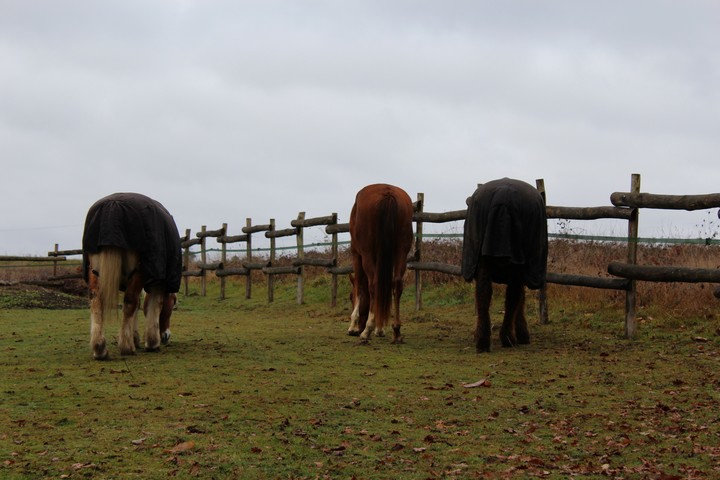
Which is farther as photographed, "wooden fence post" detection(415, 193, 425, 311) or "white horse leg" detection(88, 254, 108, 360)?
"wooden fence post" detection(415, 193, 425, 311)

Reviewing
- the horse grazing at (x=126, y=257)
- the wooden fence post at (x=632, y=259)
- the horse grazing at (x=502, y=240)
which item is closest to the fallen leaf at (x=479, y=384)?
the horse grazing at (x=502, y=240)

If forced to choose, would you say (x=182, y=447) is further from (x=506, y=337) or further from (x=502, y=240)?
(x=506, y=337)

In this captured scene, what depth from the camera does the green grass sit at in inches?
206

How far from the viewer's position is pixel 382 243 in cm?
1065

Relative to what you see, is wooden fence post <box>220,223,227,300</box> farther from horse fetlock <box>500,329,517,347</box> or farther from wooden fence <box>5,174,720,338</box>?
horse fetlock <box>500,329,517,347</box>

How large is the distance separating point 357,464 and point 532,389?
2.84 metres

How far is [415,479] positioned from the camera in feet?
16.3

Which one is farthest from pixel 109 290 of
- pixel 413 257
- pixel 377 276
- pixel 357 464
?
pixel 413 257

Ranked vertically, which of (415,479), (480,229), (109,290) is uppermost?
(480,229)

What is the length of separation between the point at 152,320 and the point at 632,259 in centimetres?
612

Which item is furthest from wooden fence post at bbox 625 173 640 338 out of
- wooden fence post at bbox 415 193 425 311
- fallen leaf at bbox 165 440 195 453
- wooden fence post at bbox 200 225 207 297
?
wooden fence post at bbox 200 225 207 297

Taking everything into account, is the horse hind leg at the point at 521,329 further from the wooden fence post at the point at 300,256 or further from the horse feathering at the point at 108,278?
the wooden fence post at the point at 300,256

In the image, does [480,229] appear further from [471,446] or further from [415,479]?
[415,479]

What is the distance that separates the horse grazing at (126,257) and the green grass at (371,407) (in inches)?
16.9
